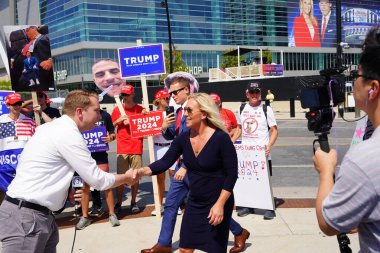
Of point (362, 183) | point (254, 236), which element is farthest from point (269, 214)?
point (362, 183)

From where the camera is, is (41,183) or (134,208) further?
(134,208)

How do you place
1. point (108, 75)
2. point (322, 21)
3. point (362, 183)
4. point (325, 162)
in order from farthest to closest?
point (322, 21) → point (108, 75) → point (325, 162) → point (362, 183)

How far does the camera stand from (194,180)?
12.0 ft

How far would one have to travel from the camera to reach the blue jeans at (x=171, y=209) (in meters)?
4.58

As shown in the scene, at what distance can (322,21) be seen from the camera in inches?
3684

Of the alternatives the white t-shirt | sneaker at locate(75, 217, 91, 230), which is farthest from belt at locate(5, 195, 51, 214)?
the white t-shirt

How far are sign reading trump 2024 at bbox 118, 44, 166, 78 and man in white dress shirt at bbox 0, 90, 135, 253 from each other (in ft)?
10.4

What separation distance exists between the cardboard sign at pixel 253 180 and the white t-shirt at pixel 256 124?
0.59 ft

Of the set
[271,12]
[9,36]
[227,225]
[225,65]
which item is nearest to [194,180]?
[227,225]

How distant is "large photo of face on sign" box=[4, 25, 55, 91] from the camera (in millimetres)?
5961

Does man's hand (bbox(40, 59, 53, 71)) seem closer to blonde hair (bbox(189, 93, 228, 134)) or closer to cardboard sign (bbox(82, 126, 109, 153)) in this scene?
cardboard sign (bbox(82, 126, 109, 153))

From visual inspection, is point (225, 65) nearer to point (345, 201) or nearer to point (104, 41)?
point (104, 41)

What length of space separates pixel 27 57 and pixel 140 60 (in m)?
1.61

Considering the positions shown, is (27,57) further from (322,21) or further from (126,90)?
(322,21)
